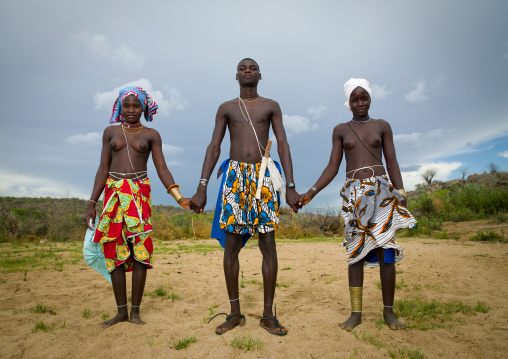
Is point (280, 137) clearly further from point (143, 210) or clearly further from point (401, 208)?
point (143, 210)

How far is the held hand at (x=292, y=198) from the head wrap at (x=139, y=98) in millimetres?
1924

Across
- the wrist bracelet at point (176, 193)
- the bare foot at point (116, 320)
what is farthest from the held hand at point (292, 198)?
the bare foot at point (116, 320)

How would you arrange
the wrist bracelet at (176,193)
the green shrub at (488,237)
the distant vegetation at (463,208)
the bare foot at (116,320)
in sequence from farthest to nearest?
the distant vegetation at (463,208)
the green shrub at (488,237)
the wrist bracelet at (176,193)
the bare foot at (116,320)

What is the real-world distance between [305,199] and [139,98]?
214 cm

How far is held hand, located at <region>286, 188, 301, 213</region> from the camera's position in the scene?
11.6 feet

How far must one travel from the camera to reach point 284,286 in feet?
17.0

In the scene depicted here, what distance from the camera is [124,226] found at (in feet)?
12.5

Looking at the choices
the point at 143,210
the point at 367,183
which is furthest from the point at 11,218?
the point at 367,183

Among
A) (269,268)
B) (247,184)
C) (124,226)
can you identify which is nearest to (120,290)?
(124,226)

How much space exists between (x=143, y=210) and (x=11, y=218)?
41.5 feet

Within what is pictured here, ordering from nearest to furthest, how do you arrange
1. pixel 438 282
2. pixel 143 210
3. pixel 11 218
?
pixel 143 210 < pixel 438 282 < pixel 11 218

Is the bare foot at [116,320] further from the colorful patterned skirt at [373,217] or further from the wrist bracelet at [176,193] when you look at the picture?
the colorful patterned skirt at [373,217]

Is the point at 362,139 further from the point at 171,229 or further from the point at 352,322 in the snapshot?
the point at 171,229

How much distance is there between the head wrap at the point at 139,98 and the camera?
404cm
